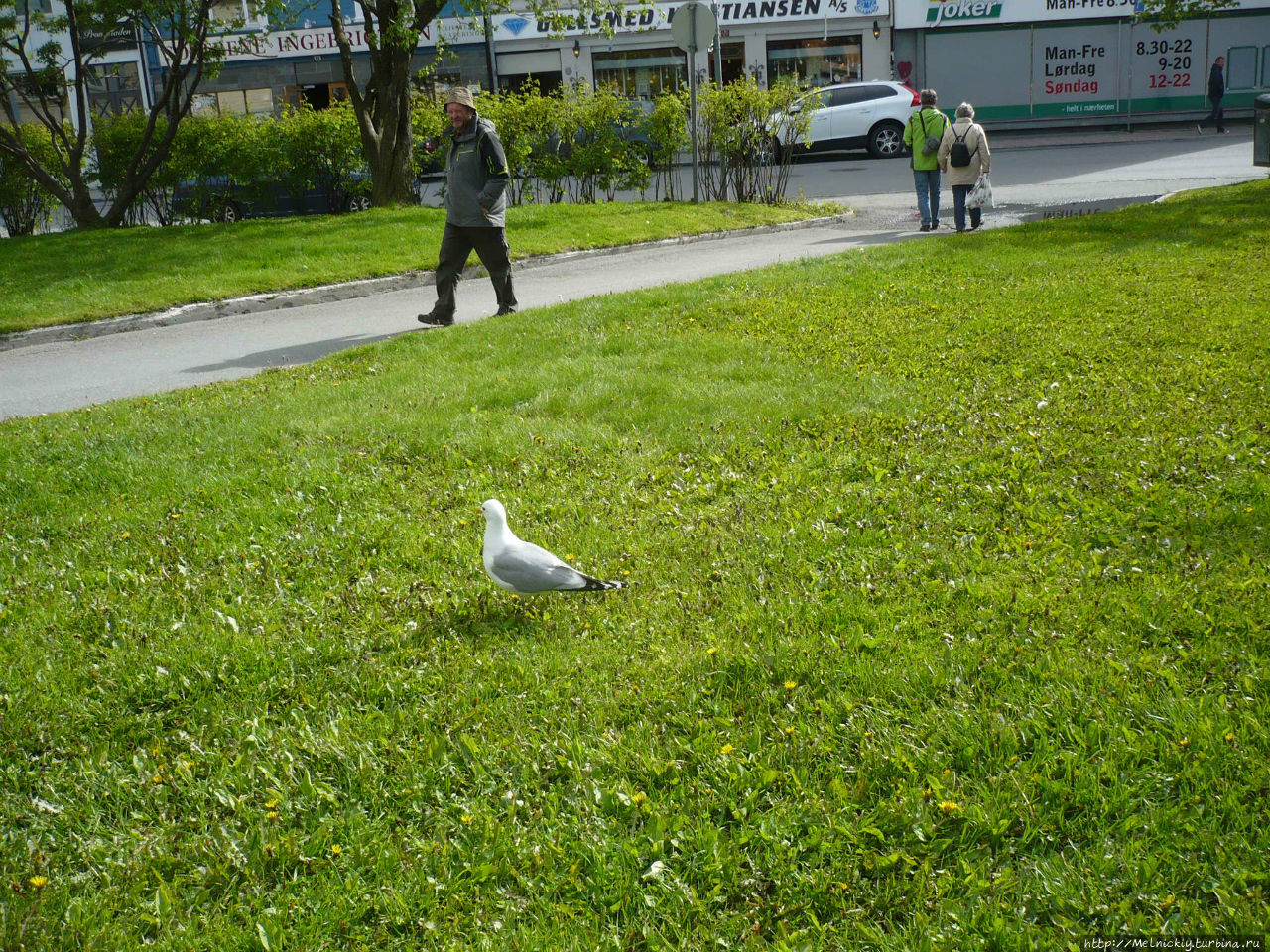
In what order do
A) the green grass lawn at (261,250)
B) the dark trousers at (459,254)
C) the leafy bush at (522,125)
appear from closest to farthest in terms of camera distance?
the dark trousers at (459,254) < the green grass lawn at (261,250) < the leafy bush at (522,125)

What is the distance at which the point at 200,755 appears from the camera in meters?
3.61

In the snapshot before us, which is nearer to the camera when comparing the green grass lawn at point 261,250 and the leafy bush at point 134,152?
the green grass lawn at point 261,250

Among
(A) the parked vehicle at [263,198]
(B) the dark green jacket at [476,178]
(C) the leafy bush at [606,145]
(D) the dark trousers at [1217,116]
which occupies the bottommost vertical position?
(B) the dark green jacket at [476,178]

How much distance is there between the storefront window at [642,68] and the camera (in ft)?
109

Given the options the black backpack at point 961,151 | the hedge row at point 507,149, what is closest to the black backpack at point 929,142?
the black backpack at point 961,151

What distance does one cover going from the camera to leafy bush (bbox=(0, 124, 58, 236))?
1831cm

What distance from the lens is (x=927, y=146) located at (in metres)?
15.4

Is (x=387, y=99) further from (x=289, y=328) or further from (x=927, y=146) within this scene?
(x=927, y=146)

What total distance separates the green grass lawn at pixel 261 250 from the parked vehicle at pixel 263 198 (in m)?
1.77

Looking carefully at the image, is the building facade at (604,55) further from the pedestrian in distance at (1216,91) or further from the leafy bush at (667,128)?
the leafy bush at (667,128)

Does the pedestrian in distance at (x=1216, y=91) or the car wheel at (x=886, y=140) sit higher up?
the pedestrian in distance at (x=1216, y=91)

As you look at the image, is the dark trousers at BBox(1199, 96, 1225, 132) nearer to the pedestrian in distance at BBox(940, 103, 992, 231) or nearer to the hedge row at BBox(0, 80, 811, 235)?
the hedge row at BBox(0, 80, 811, 235)

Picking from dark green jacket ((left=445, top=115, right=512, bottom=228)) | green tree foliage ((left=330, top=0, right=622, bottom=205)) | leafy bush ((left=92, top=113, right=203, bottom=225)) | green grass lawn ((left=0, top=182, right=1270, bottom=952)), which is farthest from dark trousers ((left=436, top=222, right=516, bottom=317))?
leafy bush ((left=92, top=113, right=203, bottom=225))

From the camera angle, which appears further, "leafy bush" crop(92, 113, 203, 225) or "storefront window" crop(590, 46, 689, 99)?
"storefront window" crop(590, 46, 689, 99)
